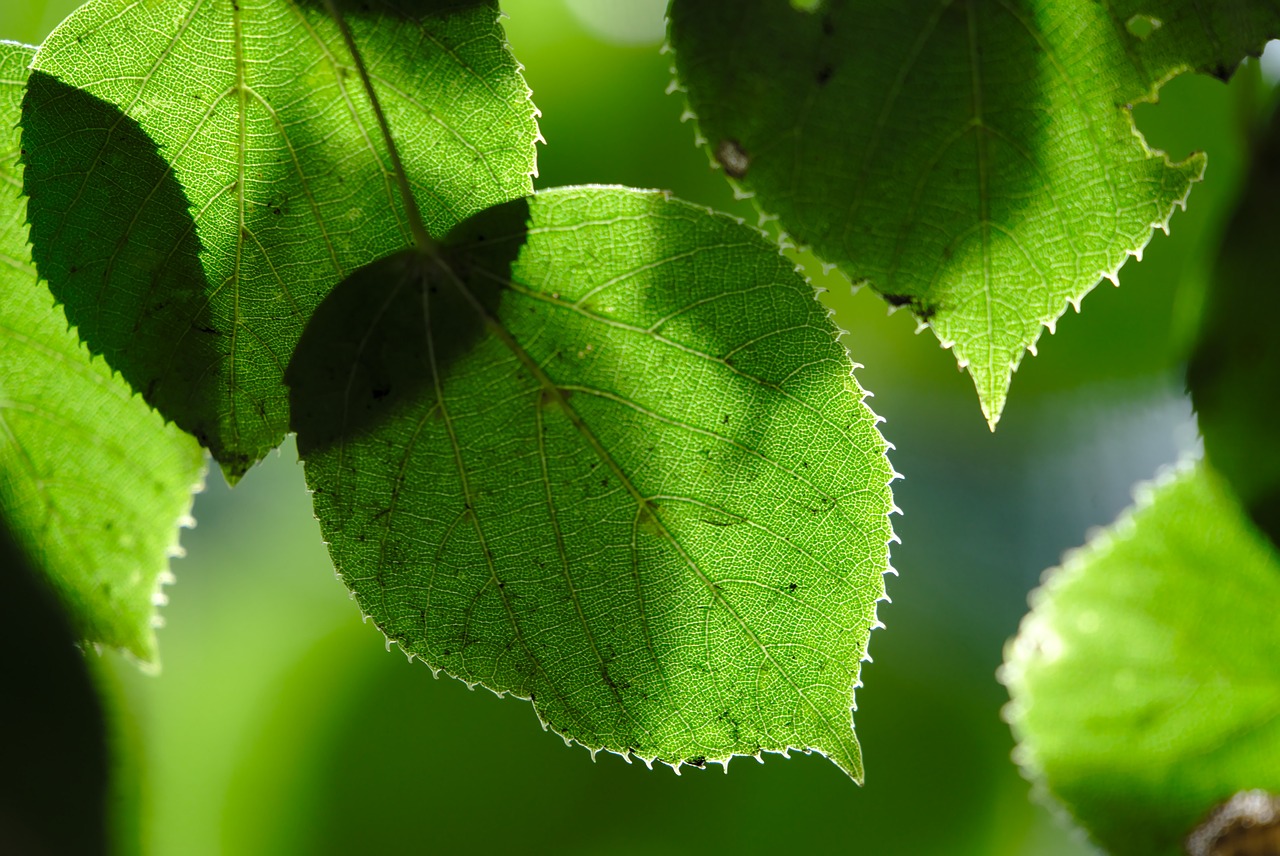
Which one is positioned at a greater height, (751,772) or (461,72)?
(461,72)

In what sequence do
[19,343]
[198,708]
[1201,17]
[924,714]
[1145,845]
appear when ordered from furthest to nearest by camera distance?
[924,714] < [198,708] < [1145,845] < [19,343] < [1201,17]

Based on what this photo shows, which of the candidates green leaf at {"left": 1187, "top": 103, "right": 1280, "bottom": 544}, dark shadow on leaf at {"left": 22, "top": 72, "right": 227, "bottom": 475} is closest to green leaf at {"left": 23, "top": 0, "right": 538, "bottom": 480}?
dark shadow on leaf at {"left": 22, "top": 72, "right": 227, "bottom": 475}

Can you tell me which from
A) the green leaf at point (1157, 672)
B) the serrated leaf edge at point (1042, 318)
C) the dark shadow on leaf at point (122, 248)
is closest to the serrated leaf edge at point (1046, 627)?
the green leaf at point (1157, 672)

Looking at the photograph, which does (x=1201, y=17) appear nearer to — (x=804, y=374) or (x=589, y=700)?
(x=804, y=374)

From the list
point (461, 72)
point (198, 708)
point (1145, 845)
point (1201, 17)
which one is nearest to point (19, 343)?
point (461, 72)

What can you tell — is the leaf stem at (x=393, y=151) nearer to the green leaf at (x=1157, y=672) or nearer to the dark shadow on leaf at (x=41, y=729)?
the dark shadow on leaf at (x=41, y=729)

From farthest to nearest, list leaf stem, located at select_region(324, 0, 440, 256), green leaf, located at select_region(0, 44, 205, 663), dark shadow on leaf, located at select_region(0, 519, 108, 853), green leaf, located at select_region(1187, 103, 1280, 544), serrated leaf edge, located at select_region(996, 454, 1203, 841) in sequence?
serrated leaf edge, located at select_region(996, 454, 1203, 841), green leaf, located at select_region(1187, 103, 1280, 544), green leaf, located at select_region(0, 44, 205, 663), leaf stem, located at select_region(324, 0, 440, 256), dark shadow on leaf, located at select_region(0, 519, 108, 853)

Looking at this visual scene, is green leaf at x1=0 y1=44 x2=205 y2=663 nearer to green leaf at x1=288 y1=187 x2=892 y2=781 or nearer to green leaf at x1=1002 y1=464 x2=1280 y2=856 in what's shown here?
green leaf at x1=288 y1=187 x2=892 y2=781
